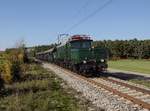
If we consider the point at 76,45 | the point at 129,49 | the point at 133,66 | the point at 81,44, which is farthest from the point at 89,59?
the point at 129,49

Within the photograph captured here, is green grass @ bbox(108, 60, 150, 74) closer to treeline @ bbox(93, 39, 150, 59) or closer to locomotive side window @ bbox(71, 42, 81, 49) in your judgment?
locomotive side window @ bbox(71, 42, 81, 49)

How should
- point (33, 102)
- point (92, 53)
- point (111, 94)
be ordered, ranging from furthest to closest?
point (92, 53) → point (111, 94) → point (33, 102)

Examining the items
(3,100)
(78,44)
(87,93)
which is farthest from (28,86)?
(78,44)

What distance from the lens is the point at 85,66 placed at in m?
29.1

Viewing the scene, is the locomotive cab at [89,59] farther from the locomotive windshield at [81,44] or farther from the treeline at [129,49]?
the treeline at [129,49]

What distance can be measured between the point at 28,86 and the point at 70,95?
414 centimetres

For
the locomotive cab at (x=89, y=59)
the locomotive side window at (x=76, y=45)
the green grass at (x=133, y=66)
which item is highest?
the locomotive side window at (x=76, y=45)

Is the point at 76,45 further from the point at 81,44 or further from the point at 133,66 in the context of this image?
the point at 133,66

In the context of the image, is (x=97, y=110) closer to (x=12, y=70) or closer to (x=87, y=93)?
(x=87, y=93)

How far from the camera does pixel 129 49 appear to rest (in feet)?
399

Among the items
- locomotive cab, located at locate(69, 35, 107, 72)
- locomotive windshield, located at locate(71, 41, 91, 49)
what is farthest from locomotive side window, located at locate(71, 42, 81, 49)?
locomotive cab, located at locate(69, 35, 107, 72)

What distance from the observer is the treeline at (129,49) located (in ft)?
373

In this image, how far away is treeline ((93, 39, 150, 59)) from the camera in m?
114

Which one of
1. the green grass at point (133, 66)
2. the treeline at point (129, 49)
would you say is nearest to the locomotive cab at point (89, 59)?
the green grass at point (133, 66)
